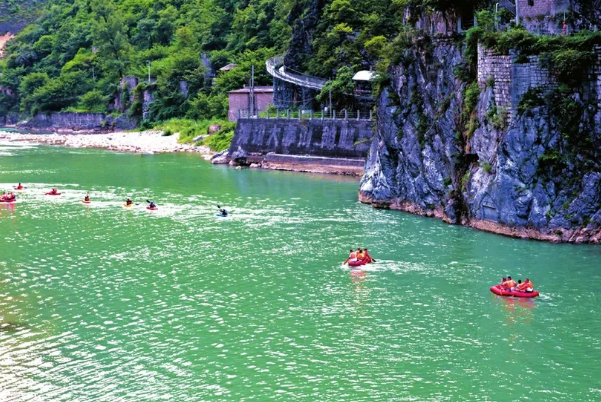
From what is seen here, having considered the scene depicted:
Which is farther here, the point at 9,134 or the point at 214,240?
the point at 9,134

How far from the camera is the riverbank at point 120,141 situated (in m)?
113

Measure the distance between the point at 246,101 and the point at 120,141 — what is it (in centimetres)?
2458

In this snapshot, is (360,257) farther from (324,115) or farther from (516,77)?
(324,115)

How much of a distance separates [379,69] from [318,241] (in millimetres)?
22549

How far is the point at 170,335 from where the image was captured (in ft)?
107

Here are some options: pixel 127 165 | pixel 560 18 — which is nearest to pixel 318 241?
pixel 560 18

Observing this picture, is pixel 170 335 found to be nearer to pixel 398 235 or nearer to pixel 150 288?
pixel 150 288

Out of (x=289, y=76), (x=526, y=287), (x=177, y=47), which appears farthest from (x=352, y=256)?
(x=177, y=47)

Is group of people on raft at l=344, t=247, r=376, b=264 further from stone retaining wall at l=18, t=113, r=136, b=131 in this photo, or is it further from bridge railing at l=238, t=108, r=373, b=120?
stone retaining wall at l=18, t=113, r=136, b=131

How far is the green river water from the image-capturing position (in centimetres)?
2809

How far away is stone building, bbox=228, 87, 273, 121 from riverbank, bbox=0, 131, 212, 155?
5.85 m

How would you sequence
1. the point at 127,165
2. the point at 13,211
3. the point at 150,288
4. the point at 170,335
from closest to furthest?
the point at 170,335 < the point at 150,288 < the point at 13,211 < the point at 127,165

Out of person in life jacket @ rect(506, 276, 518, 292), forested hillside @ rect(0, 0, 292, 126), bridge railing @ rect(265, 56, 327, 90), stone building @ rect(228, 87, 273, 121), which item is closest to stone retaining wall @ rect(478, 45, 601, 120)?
person in life jacket @ rect(506, 276, 518, 292)

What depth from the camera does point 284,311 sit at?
117 feet
